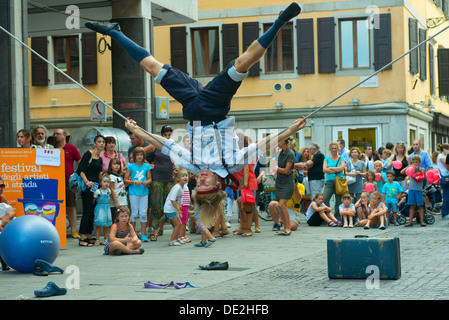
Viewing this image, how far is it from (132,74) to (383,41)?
12.6 m

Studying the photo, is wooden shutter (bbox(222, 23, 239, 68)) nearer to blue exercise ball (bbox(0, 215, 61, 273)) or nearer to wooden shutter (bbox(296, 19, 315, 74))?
wooden shutter (bbox(296, 19, 315, 74))

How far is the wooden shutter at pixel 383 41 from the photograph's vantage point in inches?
1070

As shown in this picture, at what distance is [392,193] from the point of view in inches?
650

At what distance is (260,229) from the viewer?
53.0 ft

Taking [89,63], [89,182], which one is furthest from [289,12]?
[89,63]

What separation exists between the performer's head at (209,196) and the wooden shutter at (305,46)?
741 inches

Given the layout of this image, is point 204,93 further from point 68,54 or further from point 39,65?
point 39,65

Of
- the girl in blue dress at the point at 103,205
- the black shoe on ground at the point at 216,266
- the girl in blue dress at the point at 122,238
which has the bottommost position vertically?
the black shoe on ground at the point at 216,266

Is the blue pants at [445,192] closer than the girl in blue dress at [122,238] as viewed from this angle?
No

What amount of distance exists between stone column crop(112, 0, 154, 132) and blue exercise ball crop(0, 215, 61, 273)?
727 centimetres

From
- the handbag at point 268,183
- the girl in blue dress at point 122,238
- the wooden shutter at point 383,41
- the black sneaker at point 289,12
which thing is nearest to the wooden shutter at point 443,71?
the wooden shutter at point 383,41

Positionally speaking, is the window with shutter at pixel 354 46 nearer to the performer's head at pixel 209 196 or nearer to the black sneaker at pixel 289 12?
the performer's head at pixel 209 196

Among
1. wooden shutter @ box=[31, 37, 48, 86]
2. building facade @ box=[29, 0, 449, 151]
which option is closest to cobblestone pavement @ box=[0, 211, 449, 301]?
building facade @ box=[29, 0, 449, 151]
